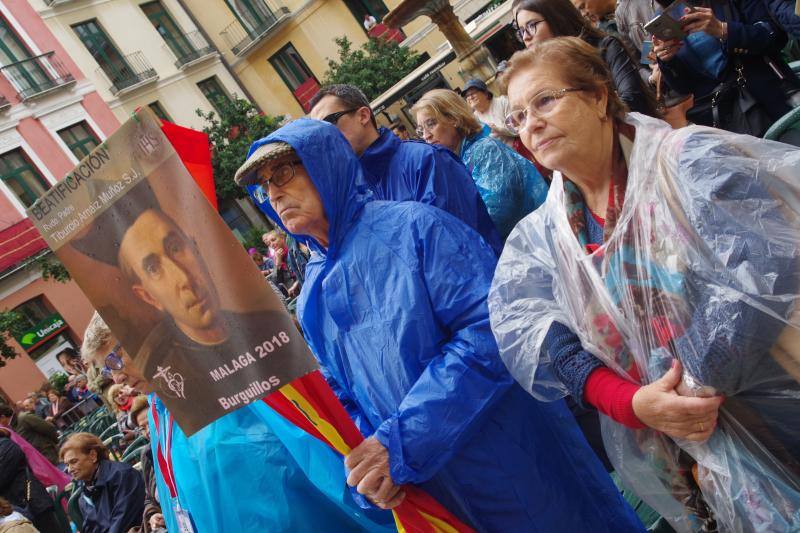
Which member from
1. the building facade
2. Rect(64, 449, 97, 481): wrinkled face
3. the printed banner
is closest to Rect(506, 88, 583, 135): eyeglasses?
the printed banner

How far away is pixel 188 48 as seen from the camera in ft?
88.0

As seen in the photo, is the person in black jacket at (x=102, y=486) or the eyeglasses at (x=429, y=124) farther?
the person in black jacket at (x=102, y=486)

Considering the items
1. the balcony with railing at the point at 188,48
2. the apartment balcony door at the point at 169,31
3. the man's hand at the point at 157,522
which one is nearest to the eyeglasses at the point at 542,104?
the man's hand at the point at 157,522

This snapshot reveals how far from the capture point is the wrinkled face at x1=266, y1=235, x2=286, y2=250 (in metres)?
8.07

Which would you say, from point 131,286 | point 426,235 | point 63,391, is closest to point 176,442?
point 131,286

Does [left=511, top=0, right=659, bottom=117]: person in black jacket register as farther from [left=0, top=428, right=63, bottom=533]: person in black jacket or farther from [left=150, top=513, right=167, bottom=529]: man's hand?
[left=0, top=428, right=63, bottom=533]: person in black jacket

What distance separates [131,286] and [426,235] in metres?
0.80

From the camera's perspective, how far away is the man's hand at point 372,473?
156 cm

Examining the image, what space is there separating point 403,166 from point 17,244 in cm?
2161

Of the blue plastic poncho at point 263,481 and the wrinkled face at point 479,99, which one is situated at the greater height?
the wrinkled face at point 479,99

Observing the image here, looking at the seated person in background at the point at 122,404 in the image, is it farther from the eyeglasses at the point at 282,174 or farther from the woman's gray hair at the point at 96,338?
the eyeglasses at the point at 282,174

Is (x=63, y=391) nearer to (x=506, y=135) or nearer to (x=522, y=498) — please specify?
(x=506, y=135)

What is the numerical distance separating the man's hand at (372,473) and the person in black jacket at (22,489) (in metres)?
5.37

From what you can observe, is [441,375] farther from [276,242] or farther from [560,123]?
[276,242]
